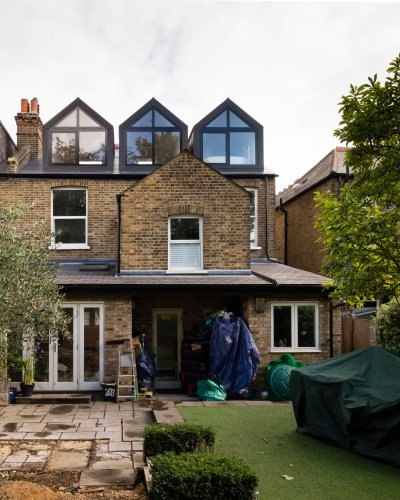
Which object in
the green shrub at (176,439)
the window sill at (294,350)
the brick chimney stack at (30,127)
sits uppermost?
the brick chimney stack at (30,127)

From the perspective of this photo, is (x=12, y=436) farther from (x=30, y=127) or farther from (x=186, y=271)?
(x=30, y=127)

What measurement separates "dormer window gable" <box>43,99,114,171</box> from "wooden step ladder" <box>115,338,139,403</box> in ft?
22.9

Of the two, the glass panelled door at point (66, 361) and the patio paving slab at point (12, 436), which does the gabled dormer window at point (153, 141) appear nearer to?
the glass panelled door at point (66, 361)

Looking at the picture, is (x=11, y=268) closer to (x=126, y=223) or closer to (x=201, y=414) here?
(x=201, y=414)

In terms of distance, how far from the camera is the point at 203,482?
567 cm

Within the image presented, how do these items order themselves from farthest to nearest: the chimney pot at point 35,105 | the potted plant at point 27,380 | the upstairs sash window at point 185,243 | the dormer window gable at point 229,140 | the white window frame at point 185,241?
1. the chimney pot at point 35,105
2. the dormer window gable at point 229,140
3. the upstairs sash window at point 185,243
4. the white window frame at point 185,241
5. the potted plant at point 27,380

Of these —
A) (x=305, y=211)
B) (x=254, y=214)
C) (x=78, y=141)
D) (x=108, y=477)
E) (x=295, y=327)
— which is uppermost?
(x=78, y=141)

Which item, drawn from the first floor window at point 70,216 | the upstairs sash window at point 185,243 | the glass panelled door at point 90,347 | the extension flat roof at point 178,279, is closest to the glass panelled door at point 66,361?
the glass panelled door at point 90,347

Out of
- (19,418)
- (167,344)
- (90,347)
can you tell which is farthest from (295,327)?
(19,418)

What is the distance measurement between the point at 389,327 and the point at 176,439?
6.91 metres

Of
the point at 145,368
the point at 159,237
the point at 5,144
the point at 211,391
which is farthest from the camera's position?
the point at 5,144

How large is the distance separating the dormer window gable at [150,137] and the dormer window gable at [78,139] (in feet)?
1.94

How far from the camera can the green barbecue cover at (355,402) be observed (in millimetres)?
8227

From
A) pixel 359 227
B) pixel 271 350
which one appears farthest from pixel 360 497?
pixel 271 350
